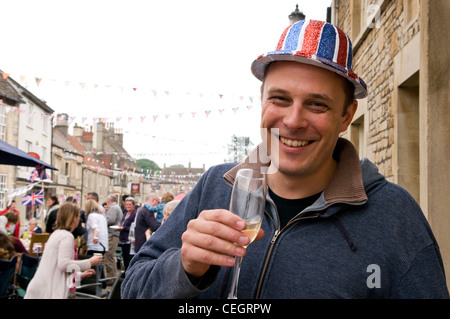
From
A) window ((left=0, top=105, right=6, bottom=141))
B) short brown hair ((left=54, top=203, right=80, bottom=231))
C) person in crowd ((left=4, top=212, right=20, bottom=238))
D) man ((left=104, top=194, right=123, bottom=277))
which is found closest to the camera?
short brown hair ((left=54, top=203, right=80, bottom=231))

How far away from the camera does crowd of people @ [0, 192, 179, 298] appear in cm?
443

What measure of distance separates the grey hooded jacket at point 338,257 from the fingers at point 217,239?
15cm

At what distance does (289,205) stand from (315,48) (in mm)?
564

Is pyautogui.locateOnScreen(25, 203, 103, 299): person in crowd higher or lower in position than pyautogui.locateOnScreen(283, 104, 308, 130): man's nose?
lower

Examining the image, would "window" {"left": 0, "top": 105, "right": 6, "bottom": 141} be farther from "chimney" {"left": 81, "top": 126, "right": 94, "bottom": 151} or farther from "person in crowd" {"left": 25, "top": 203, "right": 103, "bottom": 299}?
"chimney" {"left": 81, "top": 126, "right": 94, "bottom": 151}

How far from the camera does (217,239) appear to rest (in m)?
1.16

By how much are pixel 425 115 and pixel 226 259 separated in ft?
12.4

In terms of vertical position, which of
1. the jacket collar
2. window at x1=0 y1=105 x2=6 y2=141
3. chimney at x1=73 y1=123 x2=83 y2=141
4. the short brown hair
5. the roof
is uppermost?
chimney at x1=73 y1=123 x2=83 y2=141

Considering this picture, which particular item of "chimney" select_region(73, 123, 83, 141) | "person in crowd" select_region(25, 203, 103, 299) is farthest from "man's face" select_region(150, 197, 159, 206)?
"chimney" select_region(73, 123, 83, 141)

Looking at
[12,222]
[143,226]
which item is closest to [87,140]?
[12,222]

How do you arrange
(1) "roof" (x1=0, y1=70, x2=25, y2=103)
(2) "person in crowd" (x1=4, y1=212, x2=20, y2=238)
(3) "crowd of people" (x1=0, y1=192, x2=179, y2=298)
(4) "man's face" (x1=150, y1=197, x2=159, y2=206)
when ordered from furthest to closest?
(1) "roof" (x1=0, y1=70, x2=25, y2=103) → (2) "person in crowd" (x1=4, y1=212, x2=20, y2=238) → (4) "man's face" (x1=150, y1=197, x2=159, y2=206) → (3) "crowd of people" (x1=0, y1=192, x2=179, y2=298)

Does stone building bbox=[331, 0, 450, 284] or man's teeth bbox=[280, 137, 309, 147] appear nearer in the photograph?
man's teeth bbox=[280, 137, 309, 147]

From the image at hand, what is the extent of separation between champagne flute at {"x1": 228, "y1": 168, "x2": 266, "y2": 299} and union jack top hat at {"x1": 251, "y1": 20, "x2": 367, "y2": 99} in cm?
48

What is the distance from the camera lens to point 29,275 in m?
5.47
